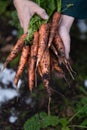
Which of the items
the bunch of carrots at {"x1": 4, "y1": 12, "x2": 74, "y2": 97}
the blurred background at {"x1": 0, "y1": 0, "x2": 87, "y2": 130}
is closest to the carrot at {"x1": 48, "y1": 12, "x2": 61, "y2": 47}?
the bunch of carrots at {"x1": 4, "y1": 12, "x2": 74, "y2": 97}

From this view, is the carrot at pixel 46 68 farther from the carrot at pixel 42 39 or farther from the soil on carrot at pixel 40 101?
the soil on carrot at pixel 40 101

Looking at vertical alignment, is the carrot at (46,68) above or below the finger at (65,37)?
below

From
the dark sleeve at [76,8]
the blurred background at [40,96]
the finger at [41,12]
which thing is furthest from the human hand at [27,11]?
the blurred background at [40,96]

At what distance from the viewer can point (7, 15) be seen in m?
2.97

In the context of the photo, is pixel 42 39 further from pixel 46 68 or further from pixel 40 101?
pixel 40 101

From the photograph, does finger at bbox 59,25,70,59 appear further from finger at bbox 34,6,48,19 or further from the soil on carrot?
the soil on carrot

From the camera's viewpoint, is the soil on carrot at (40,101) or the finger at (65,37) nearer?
the finger at (65,37)

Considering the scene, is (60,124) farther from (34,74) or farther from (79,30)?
(79,30)

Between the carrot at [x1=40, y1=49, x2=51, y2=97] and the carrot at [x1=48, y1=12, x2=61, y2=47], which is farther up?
the carrot at [x1=48, y1=12, x2=61, y2=47]

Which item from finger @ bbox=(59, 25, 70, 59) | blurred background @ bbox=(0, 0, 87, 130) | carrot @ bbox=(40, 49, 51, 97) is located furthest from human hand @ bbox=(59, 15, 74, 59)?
blurred background @ bbox=(0, 0, 87, 130)

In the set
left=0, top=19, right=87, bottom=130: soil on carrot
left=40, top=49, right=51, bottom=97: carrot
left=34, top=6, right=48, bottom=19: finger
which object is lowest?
left=0, top=19, right=87, bottom=130: soil on carrot

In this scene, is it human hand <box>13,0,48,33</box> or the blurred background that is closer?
human hand <box>13,0,48,33</box>

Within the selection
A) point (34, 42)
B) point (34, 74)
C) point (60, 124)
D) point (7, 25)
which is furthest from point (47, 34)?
point (7, 25)

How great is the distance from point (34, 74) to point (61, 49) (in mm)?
196
